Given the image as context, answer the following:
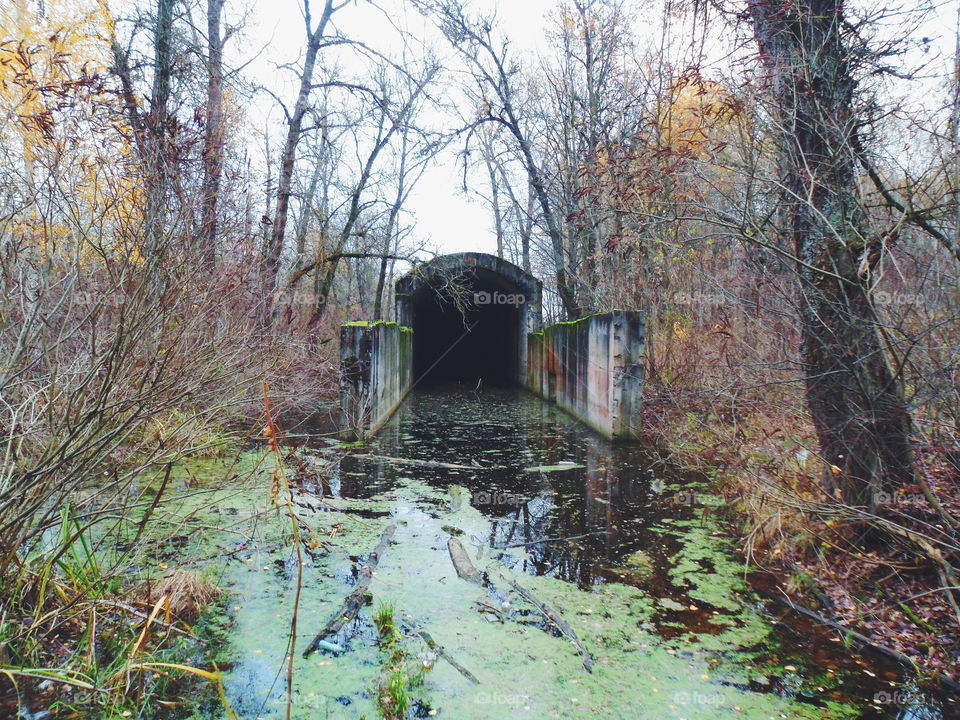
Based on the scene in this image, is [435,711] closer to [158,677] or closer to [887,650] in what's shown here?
[158,677]

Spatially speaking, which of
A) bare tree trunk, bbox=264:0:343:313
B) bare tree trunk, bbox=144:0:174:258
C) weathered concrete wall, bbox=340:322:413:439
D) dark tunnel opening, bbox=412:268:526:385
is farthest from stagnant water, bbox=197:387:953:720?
dark tunnel opening, bbox=412:268:526:385

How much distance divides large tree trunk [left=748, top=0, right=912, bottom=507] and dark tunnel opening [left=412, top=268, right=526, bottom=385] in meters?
13.3

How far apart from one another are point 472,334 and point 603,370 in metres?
16.4

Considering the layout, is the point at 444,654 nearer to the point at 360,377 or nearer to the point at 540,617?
the point at 540,617

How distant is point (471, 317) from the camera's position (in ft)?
79.3

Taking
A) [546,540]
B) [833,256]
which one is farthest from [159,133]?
[833,256]

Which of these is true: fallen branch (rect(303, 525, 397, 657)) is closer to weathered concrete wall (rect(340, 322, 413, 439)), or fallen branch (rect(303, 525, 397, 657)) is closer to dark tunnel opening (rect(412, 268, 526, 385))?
weathered concrete wall (rect(340, 322, 413, 439))

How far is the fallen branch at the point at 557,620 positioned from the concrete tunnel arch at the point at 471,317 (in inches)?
334

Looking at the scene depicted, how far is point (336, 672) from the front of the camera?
2.89 m

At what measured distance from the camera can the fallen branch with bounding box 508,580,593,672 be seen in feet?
9.93

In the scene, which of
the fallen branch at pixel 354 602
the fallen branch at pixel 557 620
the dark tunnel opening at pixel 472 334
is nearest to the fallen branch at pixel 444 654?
the fallen branch at pixel 354 602

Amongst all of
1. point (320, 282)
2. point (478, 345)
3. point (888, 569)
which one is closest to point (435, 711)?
point (888, 569)

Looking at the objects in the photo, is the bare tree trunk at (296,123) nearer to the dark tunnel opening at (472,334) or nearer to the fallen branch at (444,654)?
the dark tunnel opening at (472,334)

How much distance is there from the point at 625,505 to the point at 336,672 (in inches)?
137
